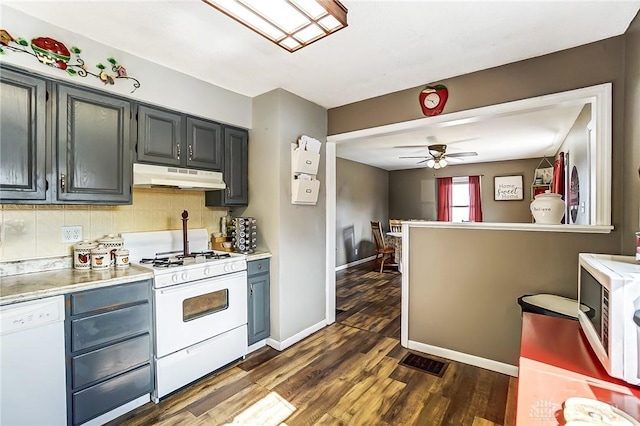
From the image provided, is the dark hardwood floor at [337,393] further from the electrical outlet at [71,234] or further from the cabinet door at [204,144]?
the cabinet door at [204,144]

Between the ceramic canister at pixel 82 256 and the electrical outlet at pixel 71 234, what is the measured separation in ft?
0.26

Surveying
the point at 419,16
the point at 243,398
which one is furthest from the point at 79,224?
the point at 419,16

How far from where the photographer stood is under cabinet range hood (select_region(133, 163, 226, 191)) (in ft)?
7.22

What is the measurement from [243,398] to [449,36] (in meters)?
2.83

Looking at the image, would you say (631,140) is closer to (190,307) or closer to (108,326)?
(190,307)

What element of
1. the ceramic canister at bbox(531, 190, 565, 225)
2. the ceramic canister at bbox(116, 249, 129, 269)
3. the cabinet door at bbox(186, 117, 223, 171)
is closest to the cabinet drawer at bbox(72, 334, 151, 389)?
the ceramic canister at bbox(116, 249, 129, 269)

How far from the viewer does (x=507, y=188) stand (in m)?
6.63

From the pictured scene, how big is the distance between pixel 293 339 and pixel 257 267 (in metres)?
0.82

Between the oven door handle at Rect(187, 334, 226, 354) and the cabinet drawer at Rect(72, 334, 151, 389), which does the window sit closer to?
the oven door handle at Rect(187, 334, 226, 354)

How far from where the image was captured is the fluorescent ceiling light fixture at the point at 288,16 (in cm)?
138

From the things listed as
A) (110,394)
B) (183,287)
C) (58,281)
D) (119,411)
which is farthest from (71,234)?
(119,411)

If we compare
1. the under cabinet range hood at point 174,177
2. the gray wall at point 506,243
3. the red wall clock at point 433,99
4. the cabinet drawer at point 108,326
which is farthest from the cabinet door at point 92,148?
the red wall clock at point 433,99

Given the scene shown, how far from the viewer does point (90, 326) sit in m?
1.71

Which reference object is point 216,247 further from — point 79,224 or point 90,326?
point 90,326
